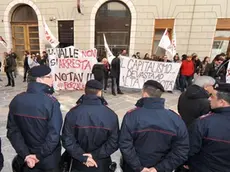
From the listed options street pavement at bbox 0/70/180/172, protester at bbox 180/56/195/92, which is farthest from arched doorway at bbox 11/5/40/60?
protester at bbox 180/56/195/92

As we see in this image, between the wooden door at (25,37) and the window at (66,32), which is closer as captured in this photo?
the window at (66,32)

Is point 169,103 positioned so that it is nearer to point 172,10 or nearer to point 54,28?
point 172,10

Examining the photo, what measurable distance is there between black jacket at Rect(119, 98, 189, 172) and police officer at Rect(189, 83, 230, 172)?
0.37 ft

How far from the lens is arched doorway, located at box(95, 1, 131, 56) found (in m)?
11.7

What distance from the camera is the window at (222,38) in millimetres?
10258

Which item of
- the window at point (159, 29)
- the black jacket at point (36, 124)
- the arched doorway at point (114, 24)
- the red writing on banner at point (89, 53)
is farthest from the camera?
the arched doorway at point (114, 24)

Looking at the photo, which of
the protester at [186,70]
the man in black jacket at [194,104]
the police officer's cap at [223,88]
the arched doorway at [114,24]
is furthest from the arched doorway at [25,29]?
the police officer's cap at [223,88]

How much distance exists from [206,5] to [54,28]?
889 cm

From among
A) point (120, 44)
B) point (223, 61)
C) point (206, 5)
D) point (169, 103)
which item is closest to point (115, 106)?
point (169, 103)

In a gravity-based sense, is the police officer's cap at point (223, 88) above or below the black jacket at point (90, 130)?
above

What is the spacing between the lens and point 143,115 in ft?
5.85

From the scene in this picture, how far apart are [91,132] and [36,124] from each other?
1.83 ft

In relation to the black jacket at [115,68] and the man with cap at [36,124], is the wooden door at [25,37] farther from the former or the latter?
the man with cap at [36,124]

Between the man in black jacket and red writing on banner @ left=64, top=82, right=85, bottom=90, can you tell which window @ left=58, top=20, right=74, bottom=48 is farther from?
the man in black jacket
